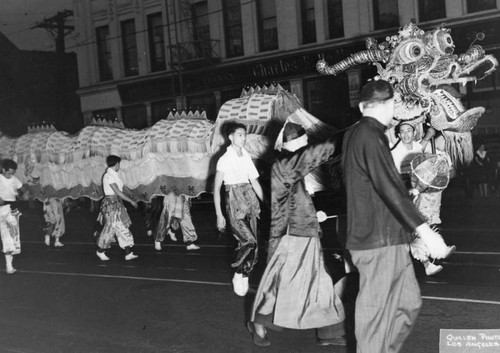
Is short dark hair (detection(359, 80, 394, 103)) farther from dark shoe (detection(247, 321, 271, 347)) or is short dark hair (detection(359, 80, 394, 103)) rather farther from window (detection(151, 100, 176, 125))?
window (detection(151, 100, 176, 125))

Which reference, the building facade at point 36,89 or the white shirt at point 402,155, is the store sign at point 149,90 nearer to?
the building facade at point 36,89

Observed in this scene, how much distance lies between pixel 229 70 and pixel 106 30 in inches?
279

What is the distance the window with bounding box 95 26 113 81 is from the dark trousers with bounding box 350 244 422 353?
23846 mm

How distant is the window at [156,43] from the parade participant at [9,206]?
51.6 ft

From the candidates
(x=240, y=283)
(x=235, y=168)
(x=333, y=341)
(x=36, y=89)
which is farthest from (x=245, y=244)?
(x=36, y=89)

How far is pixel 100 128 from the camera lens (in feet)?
44.2

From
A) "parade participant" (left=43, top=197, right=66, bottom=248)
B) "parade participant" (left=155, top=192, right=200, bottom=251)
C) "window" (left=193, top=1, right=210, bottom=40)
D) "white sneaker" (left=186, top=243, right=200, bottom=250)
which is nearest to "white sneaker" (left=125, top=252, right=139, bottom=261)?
"parade participant" (left=155, top=192, right=200, bottom=251)

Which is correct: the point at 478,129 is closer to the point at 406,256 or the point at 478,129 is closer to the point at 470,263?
the point at 470,263

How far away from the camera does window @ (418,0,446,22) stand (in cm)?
1717

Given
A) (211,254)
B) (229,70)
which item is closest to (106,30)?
(229,70)

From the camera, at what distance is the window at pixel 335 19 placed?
19312 millimetres

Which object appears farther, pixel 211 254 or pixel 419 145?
pixel 211 254

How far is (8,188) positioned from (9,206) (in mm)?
316

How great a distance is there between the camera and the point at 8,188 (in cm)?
968
